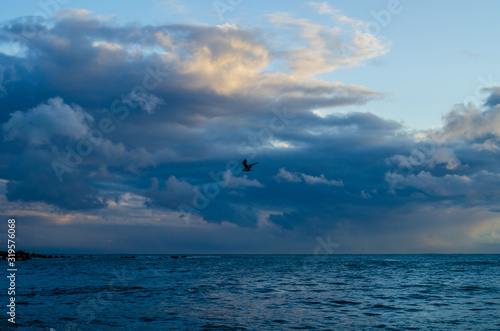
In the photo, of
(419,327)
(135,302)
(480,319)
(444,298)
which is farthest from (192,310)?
(444,298)

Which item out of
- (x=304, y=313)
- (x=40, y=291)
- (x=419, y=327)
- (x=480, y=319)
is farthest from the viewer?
(x=40, y=291)

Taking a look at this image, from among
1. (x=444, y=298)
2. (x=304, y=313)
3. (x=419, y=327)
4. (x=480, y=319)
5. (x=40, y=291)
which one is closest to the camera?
(x=419, y=327)

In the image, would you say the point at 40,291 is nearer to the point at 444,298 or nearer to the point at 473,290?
the point at 444,298

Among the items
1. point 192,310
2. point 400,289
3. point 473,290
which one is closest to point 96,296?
point 192,310

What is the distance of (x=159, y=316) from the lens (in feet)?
85.5

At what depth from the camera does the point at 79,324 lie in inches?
929

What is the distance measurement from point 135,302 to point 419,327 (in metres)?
20.9

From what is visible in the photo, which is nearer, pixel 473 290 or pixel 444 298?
pixel 444 298

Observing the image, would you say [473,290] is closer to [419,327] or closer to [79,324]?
[419,327]

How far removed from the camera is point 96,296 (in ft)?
116

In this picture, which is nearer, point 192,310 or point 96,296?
point 192,310

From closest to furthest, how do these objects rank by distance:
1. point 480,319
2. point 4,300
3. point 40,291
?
point 480,319 < point 4,300 < point 40,291

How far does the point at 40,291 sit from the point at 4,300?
21.8 ft

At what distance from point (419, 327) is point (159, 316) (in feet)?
52.1
